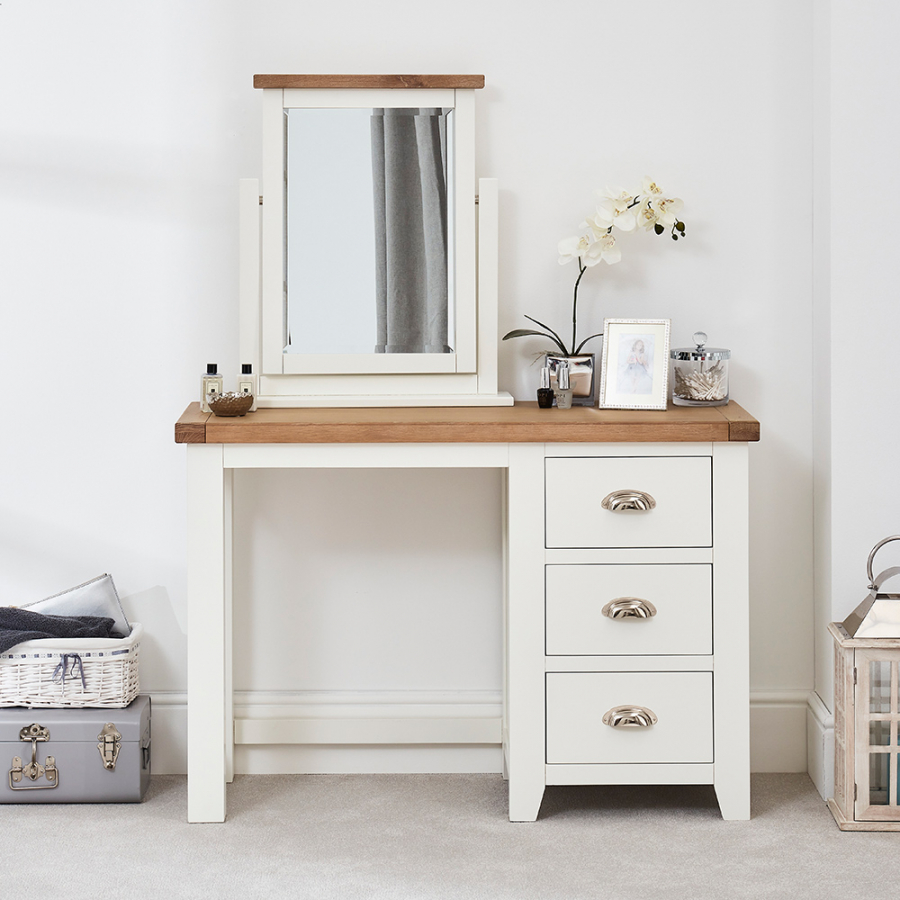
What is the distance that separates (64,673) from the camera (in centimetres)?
223

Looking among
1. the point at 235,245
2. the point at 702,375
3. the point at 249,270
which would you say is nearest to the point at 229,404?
the point at 249,270

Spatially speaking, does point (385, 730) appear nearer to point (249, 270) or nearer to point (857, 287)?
point (249, 270)

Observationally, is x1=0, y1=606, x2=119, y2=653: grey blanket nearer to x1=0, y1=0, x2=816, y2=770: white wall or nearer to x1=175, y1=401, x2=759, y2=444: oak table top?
x1=0, y1=0, x2=816, y2=770: white wall

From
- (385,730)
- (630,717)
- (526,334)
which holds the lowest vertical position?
(385,730)

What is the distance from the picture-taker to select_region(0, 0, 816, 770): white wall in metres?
2.35

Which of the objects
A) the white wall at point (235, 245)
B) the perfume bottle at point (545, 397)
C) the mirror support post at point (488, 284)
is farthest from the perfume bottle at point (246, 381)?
the perfume bottle at point (545, 397)

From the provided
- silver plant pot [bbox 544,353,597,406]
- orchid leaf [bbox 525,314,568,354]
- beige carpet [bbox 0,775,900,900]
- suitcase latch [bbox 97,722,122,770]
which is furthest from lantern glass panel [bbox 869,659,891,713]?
suitcase latch [bbox 97,722,122,770]

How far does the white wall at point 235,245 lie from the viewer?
2.35 meters

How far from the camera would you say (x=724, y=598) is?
82.0 inches

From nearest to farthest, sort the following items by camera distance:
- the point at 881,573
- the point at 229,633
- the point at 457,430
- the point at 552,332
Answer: the point at 457,430 < the point at 881,573 < the point at 229,633 < the point at 552,332

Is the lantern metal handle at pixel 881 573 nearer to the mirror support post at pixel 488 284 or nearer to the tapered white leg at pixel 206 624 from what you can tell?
the mirror support post at pixel 488 284

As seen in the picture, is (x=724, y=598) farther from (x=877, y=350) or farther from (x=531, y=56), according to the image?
(x=531, y=56)

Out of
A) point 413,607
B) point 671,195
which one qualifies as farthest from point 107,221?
→ point 671,195

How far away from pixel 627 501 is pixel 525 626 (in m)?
0.33
